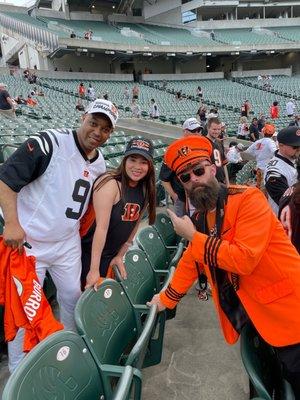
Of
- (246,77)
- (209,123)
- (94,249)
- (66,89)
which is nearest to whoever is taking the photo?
(94,249)

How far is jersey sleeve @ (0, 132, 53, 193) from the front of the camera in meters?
1.81

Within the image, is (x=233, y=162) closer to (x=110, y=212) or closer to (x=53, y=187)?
(x=110, y=212)

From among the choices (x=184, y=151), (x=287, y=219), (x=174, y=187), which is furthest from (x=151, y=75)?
(x=184, y=151)

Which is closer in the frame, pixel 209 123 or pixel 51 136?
pixel 51 136

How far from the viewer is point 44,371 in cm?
136

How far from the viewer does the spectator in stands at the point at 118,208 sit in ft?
6.88

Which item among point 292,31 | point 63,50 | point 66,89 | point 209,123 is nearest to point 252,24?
point 292,31

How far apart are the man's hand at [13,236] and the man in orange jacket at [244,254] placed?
30.6 inches

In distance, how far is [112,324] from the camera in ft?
6.35

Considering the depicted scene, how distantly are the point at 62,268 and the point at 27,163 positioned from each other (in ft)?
2.16

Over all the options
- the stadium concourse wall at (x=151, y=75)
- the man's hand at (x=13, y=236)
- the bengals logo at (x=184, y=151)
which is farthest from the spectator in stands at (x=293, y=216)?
the stadium concourse wall at (x=151, y=75)

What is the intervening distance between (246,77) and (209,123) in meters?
28.7

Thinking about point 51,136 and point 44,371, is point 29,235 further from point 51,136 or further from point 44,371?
point 44,371

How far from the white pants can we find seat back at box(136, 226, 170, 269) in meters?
0.72
